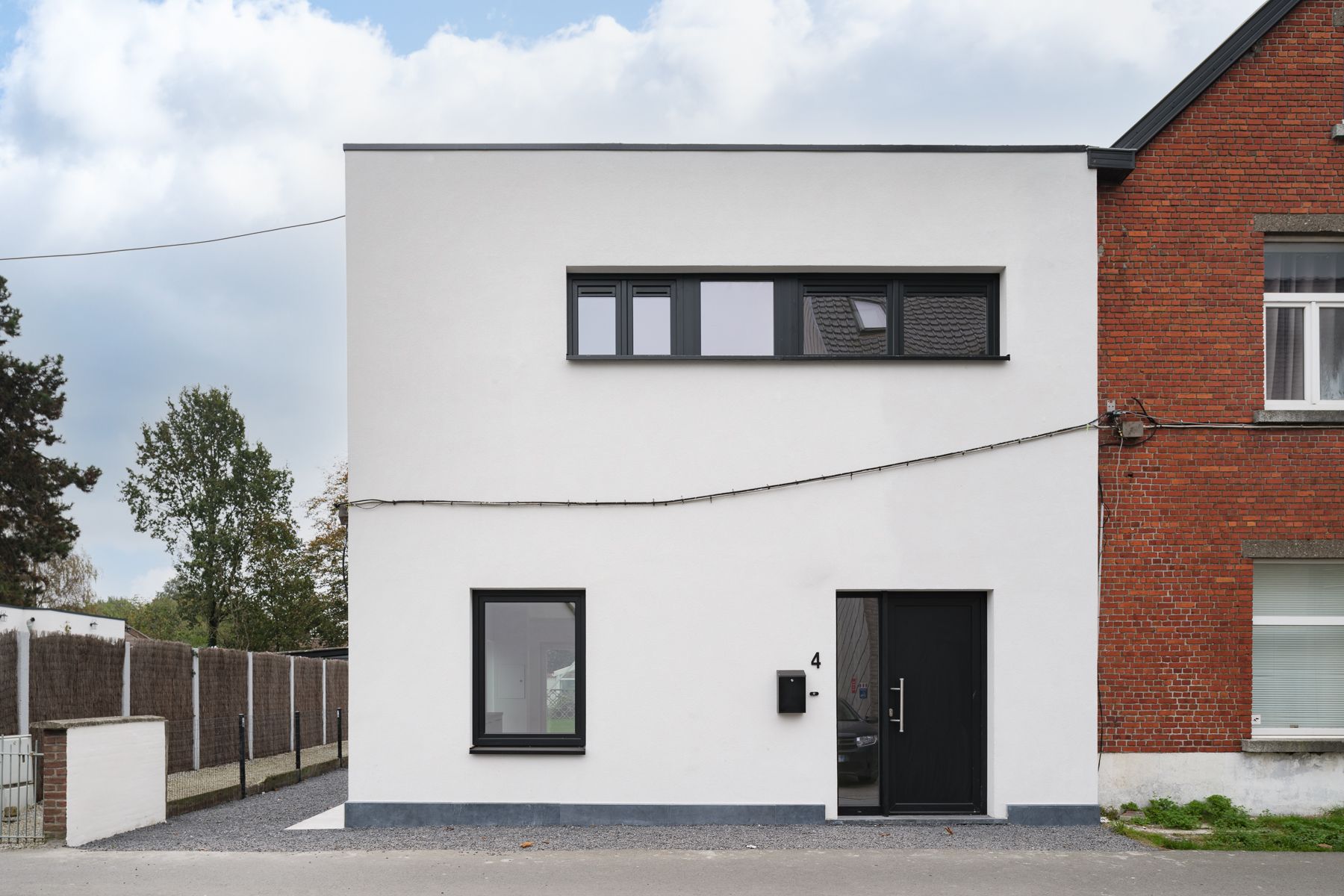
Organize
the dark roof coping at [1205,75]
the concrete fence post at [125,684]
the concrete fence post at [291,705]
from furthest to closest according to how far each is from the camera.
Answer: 1. the concrete fence post at [291,705]
2. the concrete fence post at [125,684]
3. the dark roof coping at [1205,75]

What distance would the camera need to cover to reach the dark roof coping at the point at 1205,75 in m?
10.3

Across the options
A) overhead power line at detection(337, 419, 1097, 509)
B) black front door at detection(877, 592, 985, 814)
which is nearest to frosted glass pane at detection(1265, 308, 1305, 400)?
overhead power line at detection(337, 419, 1097, 509)

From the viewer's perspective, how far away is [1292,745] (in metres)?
9.87

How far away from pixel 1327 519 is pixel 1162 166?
12.8ft

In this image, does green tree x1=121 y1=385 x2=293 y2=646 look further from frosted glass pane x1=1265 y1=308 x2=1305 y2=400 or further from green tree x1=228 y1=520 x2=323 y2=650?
frosted glass pane x1=1265 y1=308 x2=1305 y2=400

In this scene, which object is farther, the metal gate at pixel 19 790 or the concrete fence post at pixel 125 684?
the concrete fence post at pixel 125 684

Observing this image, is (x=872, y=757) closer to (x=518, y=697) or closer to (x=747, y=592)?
(x=747, y=592)

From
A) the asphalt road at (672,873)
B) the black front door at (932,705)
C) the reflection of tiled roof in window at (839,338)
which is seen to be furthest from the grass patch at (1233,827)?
the reflection of tiled roof in window at (839,338)

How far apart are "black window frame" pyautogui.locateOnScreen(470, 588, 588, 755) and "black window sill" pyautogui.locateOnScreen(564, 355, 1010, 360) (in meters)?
2.29

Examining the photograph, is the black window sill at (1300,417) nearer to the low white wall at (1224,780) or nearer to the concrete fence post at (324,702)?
the low white wall at (1224,780)

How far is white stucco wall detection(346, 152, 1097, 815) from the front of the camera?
976cm

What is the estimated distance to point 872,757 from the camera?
32.5 ft

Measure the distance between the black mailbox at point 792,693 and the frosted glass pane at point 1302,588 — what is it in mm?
4737

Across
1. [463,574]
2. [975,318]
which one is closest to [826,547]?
[975,318]
